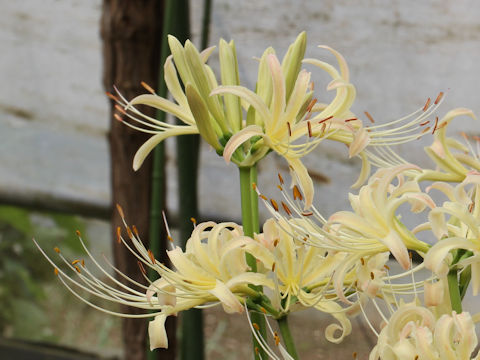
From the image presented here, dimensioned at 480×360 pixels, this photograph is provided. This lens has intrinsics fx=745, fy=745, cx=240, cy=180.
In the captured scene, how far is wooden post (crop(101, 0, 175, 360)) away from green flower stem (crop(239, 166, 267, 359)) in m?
0.71

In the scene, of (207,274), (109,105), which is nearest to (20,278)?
(109,105)

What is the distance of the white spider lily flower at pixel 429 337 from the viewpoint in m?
0.30

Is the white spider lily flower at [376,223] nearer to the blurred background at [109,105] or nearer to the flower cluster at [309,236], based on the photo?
the flower cluster at [309,236]

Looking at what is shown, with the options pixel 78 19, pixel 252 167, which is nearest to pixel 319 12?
pixel 78 19

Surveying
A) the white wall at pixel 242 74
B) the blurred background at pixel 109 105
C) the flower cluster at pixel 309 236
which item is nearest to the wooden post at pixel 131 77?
the blurred background at pixel 109 105

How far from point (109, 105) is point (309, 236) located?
3.99 feet

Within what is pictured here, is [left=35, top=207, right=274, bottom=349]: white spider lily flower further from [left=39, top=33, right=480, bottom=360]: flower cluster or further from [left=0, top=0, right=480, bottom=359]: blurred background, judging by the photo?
[left=0, top=0, right=480, bottom=359]: blurred background

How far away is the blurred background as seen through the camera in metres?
1.27

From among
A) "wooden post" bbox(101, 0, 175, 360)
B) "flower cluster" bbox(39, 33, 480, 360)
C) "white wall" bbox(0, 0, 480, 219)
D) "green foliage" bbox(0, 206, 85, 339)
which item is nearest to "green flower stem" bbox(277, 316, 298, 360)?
"flower cluster" bbox(39, 33, 480, 360)

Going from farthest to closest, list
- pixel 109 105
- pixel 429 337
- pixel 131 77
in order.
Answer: pixel 109 105, pixel 131 77, pixel 429 337

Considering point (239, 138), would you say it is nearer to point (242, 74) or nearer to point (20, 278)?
point (242, 74)

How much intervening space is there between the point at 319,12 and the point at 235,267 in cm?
106

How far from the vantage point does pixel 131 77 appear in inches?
43.1

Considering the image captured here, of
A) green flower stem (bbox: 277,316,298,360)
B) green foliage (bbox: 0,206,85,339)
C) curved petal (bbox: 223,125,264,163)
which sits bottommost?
green foliage (bbox: 0,206,85,339)
